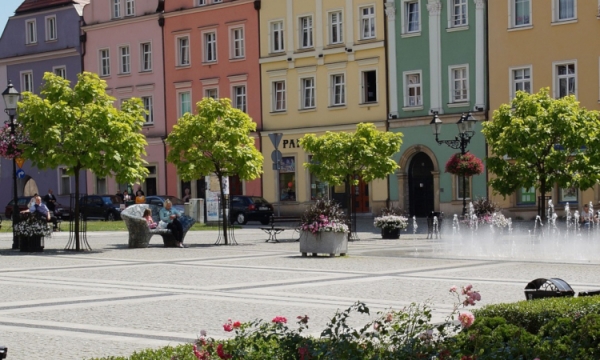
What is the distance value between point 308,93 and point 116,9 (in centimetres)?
1383

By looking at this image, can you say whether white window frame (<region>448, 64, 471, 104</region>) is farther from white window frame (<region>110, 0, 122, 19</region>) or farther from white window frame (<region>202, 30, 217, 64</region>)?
white window frame (<region>110, 0, 122, 19</region>)

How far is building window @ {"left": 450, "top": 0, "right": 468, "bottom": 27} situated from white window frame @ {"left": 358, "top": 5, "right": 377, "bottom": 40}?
4.00m

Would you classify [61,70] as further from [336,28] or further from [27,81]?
[336,28]

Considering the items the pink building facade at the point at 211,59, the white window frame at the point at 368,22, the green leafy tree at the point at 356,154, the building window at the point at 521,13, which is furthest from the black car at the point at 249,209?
the green leafy tree at the point at 356,154

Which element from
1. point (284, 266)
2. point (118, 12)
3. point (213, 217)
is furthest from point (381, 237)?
point (118, 12)

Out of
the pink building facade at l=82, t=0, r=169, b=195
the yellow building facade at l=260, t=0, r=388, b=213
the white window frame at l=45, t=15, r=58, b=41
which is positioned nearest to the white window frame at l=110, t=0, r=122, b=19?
the pink building facade at l=82, t=0, r=169, b=195

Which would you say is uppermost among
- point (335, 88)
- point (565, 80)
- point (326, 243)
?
point (335, 88)

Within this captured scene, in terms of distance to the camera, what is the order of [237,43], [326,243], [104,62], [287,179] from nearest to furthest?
[326,243], [287,179], [237,43], [104,62]

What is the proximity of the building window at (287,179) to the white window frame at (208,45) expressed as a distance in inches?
265

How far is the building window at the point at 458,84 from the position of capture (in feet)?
155

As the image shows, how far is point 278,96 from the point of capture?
54.5 metres

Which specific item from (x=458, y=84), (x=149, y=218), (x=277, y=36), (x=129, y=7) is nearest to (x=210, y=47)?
(x=277, y=36)

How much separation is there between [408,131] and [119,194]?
14.9 metres

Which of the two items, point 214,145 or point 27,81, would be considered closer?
point 214,145
